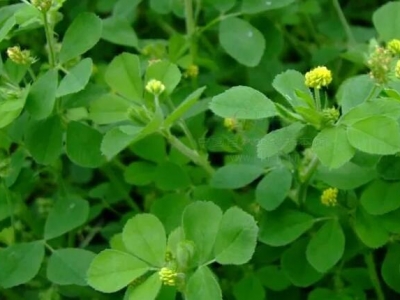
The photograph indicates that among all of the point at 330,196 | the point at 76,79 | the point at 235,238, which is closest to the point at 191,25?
the point at 76,79

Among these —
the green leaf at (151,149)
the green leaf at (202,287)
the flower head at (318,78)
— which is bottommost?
the green leaf at (151,149)

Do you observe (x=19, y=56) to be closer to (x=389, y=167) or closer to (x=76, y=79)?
(x=76, y=79)

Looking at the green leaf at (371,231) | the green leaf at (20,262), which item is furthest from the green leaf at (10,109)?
the green leaf at (371,231)

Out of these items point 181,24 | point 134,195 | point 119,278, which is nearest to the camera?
point 119,278

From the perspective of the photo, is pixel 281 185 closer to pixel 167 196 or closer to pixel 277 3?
pixel 167 196

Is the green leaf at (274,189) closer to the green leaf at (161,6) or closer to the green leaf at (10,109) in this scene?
the green leaf at (10,109)

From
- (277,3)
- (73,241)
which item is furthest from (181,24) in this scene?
(73,241)
